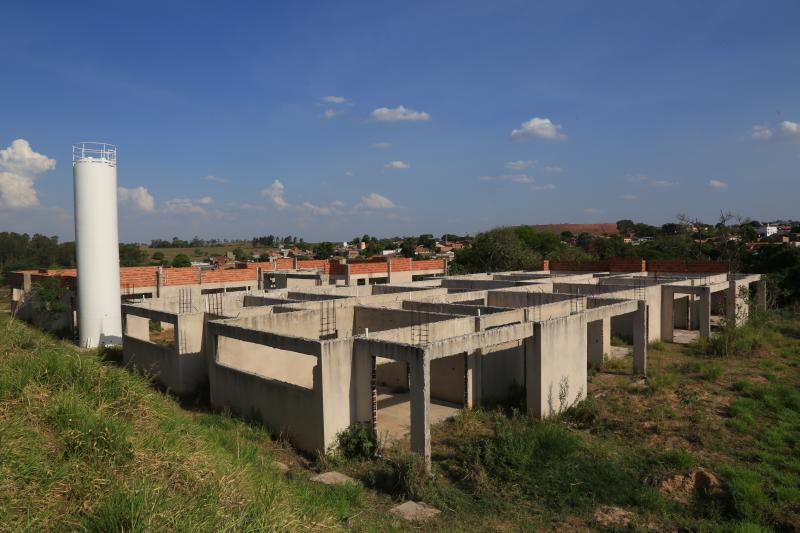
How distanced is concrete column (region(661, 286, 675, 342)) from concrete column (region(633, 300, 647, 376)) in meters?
6.02

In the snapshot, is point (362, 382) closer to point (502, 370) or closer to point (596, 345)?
point (502, 370)

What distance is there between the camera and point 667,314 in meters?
22.3

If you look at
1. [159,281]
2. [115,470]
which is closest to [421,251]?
[159,281]

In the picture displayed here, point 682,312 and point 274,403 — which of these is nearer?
point 274,403

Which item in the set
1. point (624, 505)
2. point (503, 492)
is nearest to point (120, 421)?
point (503, 492)

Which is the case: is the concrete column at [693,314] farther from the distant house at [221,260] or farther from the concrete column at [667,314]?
the distant house at [221,260]

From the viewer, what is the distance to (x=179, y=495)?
5848 millimetres

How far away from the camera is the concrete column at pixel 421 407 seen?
33.1 feet

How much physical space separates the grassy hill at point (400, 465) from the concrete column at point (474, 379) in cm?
46

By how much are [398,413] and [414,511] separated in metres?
5.29

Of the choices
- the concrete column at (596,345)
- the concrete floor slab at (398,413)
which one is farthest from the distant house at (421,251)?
the concrete floor slab at (398,413)

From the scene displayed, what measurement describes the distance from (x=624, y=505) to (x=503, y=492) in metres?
1.98

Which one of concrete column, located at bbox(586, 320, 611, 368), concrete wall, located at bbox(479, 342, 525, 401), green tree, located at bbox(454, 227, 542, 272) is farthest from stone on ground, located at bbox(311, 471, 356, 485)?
green tree, located at bbox(454, 227, 542, 272)

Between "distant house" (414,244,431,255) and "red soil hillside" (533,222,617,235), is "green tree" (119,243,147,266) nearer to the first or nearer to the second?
"distant house" (414,244,431,255)
